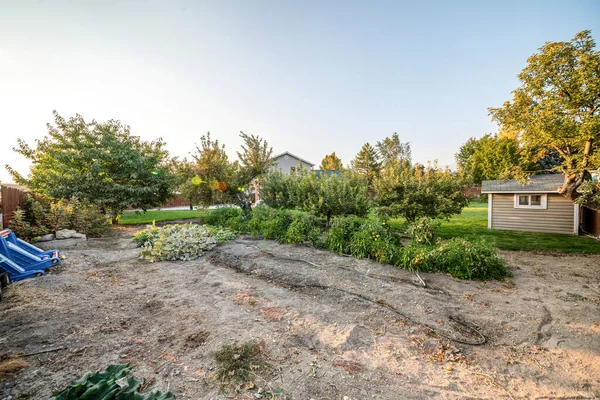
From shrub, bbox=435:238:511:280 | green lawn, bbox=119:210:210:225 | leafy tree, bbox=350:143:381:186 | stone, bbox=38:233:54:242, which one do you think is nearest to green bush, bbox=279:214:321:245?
shrub, bbox=435:238:511:280

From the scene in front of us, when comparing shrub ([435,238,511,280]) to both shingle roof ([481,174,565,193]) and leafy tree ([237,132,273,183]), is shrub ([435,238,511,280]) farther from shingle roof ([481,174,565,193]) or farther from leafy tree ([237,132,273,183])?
leafy tree ([237,132,273,183])

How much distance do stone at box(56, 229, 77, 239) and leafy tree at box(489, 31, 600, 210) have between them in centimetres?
1605

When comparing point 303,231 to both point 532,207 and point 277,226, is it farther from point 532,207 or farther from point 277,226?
point 532,207

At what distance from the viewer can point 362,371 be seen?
2348 mm

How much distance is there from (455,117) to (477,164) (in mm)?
22362

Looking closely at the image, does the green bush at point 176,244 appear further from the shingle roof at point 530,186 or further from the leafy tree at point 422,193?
the shingle roof at point 530,186

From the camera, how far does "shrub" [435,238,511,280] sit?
5.03 meters

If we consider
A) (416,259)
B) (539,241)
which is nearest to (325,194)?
(416,259)

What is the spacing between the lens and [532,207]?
1066 centimetres

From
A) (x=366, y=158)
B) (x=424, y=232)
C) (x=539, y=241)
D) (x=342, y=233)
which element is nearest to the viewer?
(x=424, y=232)

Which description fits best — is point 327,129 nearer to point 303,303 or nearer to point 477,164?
point 303,303

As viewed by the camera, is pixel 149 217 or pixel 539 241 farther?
pixel 149 217

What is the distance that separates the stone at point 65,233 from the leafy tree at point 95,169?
2600mm

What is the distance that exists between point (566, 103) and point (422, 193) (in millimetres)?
4606
